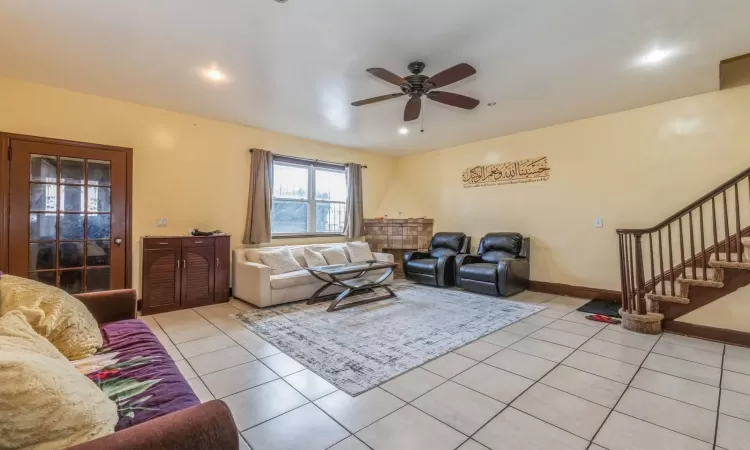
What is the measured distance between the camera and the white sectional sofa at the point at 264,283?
4164mm

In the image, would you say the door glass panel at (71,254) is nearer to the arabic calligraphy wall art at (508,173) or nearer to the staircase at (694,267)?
the arabic calligraphy wall art at (508,173)

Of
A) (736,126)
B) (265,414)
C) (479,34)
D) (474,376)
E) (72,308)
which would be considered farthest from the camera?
(736,126)

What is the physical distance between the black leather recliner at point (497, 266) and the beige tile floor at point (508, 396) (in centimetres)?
152

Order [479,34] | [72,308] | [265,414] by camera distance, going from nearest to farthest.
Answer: [72,308] → [265,414] → [479,34]

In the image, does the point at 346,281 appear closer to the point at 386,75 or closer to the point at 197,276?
the point at 197,276

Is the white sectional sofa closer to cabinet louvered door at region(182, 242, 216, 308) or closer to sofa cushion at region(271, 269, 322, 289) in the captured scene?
sofa cushion at region(271, 269, 322, 289)

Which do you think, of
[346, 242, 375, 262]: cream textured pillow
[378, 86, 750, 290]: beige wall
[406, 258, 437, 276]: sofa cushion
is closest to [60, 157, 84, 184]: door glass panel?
[346, 242, 375, 262]: cream textured pillow

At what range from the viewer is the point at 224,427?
0.92 metres

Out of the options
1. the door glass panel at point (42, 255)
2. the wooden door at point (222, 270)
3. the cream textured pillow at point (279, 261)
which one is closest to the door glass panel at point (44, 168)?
the door glass panel at point (42, 255)

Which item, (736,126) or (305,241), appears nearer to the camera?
(736,126)

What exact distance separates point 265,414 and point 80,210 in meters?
3.40

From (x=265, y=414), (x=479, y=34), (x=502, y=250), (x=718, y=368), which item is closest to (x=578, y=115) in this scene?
(x=502, y=250)

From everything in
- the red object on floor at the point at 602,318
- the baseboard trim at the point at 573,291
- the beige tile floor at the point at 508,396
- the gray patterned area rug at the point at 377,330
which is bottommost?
the beige tile floor at the point at 508,396

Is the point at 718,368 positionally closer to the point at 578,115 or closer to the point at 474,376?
the point at 474,376
